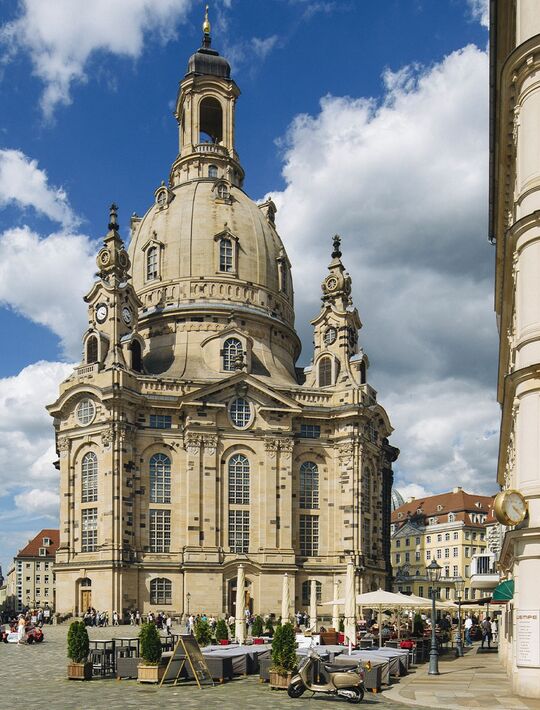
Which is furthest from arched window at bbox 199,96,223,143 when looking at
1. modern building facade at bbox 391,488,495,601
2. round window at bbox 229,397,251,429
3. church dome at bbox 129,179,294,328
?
modern building facade at bbox 391,488,495,601

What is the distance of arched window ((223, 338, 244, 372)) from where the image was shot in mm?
77875

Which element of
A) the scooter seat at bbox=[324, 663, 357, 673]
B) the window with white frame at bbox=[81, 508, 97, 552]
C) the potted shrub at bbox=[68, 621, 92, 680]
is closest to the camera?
the scooter seat at bbox=[324, 663, 357, 673]

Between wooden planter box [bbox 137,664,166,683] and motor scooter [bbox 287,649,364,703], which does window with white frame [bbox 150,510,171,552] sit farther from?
motor scooter [bbox 287,649,364,703]

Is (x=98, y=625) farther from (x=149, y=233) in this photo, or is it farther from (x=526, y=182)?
(x=526, y=182)

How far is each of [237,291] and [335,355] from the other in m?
10.5

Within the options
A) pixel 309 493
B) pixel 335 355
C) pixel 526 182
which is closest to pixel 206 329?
pixel 335 355

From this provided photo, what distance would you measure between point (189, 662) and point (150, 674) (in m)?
1.33

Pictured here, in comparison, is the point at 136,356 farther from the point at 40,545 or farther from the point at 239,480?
the point at 40,545

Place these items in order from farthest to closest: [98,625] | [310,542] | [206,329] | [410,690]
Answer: [206,329] → [310,542] → [98,625] → [410,690]

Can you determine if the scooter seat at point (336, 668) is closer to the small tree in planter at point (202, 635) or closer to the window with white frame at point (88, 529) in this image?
the small tree in planter at point (202, 635)

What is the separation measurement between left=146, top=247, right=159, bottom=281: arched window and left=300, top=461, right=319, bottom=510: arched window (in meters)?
22.7

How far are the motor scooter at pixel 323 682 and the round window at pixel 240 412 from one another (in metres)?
48.1

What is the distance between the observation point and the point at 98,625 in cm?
6362

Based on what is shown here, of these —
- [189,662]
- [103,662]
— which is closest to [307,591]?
[103,662]
